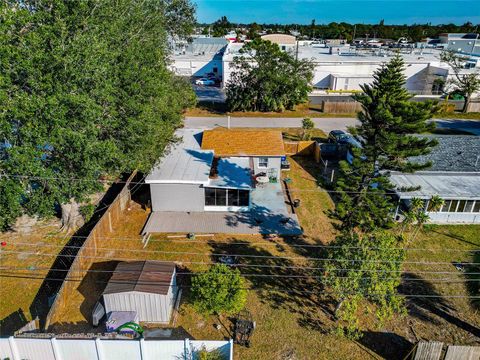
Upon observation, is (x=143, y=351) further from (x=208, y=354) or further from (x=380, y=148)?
(x=380, y=148)

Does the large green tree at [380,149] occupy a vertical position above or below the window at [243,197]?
above

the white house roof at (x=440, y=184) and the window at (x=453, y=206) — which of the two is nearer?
the white house roof at (x=440, y=184)

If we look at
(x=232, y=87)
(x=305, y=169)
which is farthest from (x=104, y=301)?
(x=232, y=87)

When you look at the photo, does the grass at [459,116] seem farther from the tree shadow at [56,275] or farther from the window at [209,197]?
the tree shadow at [56,275]

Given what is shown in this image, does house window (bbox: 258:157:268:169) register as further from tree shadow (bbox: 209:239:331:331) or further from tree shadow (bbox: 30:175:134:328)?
tree shadow (bbox: 30:175:134:328)

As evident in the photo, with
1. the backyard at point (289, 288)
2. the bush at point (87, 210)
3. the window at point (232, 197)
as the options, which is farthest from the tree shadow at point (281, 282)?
the bush at point (87, 210)

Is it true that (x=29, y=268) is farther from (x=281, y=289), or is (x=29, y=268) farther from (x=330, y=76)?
(x=330, y=76)

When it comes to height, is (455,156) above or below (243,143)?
below

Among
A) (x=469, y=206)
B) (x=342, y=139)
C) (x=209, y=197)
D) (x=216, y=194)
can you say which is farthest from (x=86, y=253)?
(x=342, y=139)
